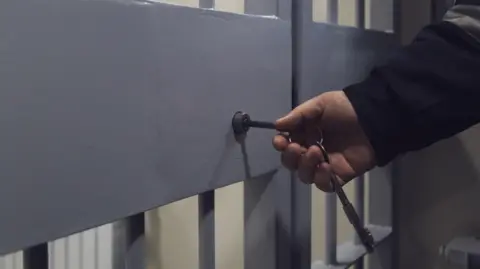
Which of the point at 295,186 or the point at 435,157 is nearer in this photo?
the point at 295,186

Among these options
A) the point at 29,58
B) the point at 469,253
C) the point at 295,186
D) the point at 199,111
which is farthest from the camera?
the point at 469,253

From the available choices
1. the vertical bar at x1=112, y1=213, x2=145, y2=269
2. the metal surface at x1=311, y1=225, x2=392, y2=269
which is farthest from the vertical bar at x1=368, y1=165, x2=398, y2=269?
the vertical bar at x1=112, y1=213, x2=145, y2=269

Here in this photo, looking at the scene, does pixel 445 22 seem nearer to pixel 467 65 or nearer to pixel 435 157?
pixel 467 65

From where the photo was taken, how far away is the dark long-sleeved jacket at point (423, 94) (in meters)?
0.70

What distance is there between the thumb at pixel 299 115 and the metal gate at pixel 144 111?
0.05 m

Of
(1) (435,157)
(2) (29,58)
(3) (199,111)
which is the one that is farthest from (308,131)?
(1) (435,157)

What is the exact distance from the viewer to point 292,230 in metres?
0.79

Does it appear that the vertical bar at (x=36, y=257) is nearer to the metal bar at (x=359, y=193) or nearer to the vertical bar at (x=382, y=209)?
the metal bar at (x=359, y=193)

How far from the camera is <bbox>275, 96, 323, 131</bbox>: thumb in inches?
25.7

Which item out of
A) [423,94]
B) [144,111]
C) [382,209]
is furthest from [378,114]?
[382,209]

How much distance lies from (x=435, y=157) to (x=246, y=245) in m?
0.57

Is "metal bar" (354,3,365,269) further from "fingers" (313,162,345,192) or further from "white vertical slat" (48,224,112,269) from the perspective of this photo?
"white vertical slat" (48,224,112,269)

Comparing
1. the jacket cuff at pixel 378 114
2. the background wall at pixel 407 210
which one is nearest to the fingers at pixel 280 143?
the jacket cuff at pixel 378 114

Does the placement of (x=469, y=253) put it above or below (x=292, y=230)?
below
